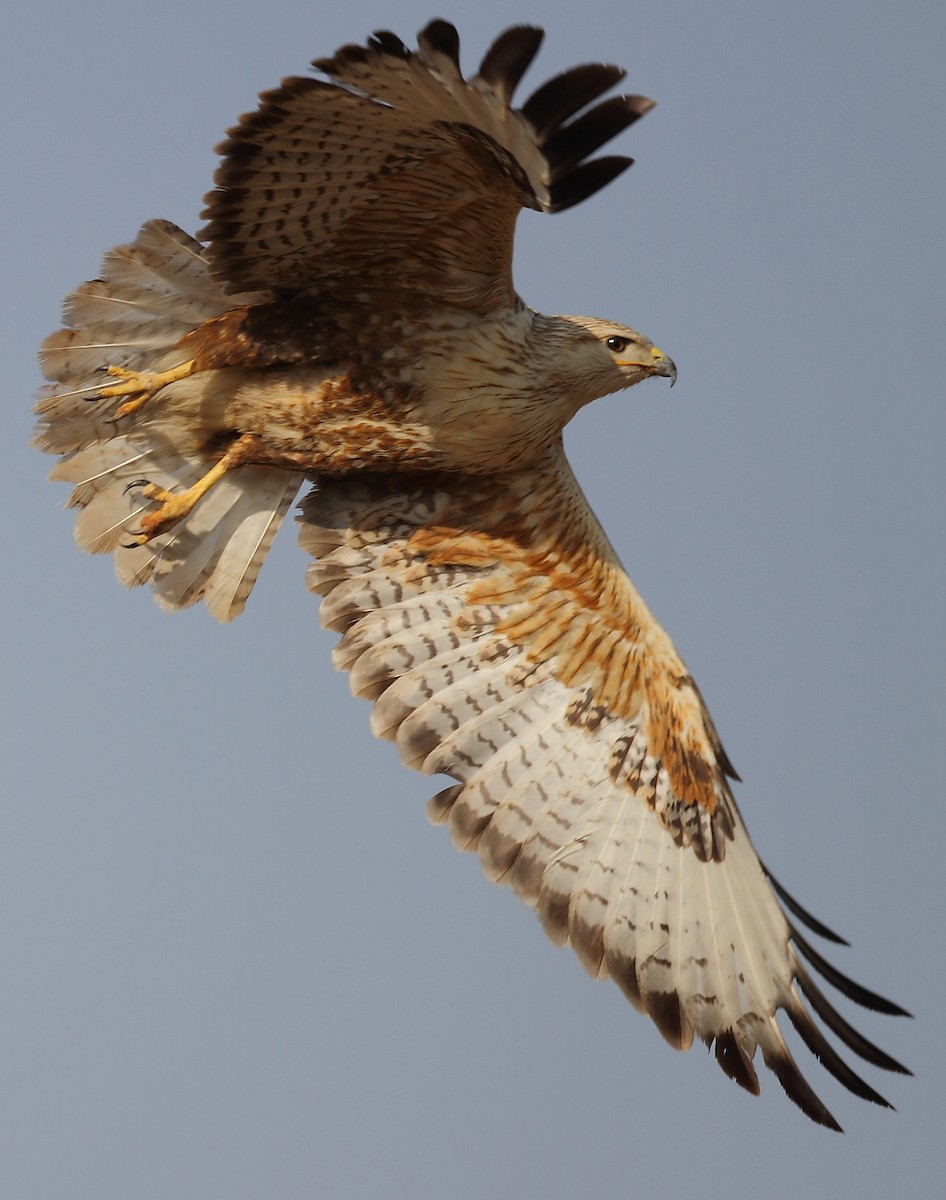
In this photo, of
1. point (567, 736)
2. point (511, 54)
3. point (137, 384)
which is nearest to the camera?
point (511, 54)

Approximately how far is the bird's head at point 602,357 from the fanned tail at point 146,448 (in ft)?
4.62

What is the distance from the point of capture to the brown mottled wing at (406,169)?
Answer: 6352 millimetres

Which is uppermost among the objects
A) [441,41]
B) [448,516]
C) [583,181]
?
[441,41]

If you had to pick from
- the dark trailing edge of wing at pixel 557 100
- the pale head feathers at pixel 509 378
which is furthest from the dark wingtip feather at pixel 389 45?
the pale head feathers at pixel 509 378

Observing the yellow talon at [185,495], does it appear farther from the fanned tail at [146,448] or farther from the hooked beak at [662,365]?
the hooked beak at [662,365]

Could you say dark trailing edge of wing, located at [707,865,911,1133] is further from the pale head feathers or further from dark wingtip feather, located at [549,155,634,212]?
dark wingtip feather, located at [549,155,634,212]

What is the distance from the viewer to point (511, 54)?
20.4ft

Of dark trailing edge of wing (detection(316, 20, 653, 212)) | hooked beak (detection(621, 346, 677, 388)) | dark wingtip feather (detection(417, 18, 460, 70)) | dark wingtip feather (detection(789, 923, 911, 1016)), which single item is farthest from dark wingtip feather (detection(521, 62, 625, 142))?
dark wingtip feather (detection(789, 923, 911, 1016))

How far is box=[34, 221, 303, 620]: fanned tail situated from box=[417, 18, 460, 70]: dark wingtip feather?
6.36 ft

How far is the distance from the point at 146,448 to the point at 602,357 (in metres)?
2.09

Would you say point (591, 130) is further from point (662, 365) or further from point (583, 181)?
point (662, 365)

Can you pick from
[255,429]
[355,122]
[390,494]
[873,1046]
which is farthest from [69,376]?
[873,1046]

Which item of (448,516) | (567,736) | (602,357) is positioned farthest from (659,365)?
(567,736)

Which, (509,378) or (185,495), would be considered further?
(185,495)
